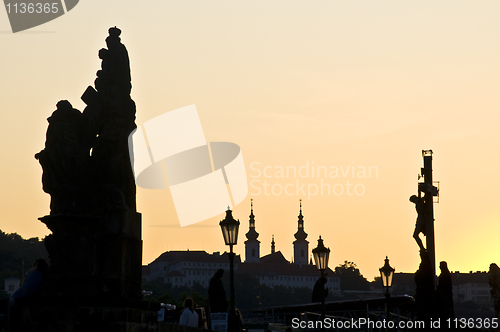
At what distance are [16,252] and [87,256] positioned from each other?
447 ft

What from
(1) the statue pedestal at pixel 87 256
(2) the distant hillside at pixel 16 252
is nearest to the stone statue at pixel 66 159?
(1) the statue pedestal at pixel 87 256

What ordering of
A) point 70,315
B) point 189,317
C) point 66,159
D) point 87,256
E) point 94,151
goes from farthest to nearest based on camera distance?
point 189,317, point 94,151, point 66,159, point 87,256, point 70,315

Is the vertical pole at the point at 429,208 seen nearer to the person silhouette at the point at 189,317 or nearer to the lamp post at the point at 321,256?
the lamp post at the point at 321,256

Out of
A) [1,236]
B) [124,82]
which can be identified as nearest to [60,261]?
[124,82]

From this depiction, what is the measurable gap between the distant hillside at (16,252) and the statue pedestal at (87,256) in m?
112

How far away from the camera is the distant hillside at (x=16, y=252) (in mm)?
129962

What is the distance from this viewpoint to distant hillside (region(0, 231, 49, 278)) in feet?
426

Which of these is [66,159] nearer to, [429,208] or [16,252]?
[429,208]

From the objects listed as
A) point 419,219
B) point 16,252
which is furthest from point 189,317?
point 16,252

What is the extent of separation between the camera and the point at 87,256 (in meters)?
9.47

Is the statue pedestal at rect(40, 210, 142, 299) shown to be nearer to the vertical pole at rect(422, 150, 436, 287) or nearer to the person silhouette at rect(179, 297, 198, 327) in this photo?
the person silhouette at rect(179, 297, 198, 327)

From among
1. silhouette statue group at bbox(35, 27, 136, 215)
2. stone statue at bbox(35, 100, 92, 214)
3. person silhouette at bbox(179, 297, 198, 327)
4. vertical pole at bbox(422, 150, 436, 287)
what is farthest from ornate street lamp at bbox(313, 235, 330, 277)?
stone statue at bbox(35, 100, 92, 214)

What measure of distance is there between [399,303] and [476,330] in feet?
56.1

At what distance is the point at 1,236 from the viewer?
165625 mm
